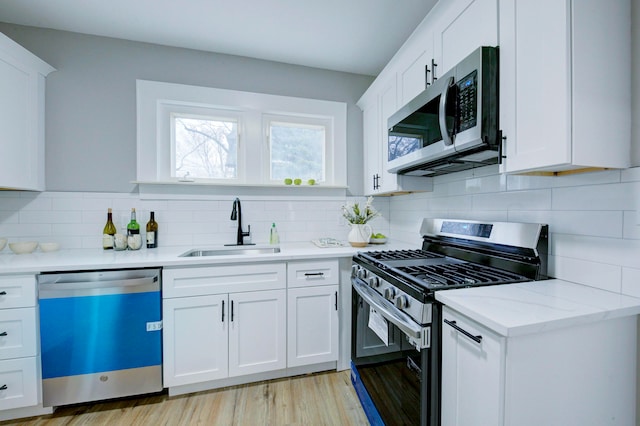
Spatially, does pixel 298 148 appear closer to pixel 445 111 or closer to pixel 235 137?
pixel 235 137

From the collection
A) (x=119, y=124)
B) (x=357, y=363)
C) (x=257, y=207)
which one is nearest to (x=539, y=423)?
(x=357, y=363)

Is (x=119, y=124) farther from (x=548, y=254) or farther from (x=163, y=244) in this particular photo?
(x=548, y=254)

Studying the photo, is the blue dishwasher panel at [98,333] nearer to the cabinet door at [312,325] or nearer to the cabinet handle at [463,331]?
the cabinet door at [312,325]

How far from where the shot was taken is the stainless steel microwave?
3.69 feet

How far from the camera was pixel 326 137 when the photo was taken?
2.61 m

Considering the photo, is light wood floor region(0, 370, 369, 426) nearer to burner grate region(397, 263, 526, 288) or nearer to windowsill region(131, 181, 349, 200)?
burner grate region(397, 263, 526, 288)

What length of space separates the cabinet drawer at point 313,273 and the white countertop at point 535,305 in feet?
3.27

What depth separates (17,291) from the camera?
148 centimetres

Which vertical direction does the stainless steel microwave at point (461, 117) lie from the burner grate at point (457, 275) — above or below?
above

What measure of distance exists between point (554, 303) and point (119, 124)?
2894mm

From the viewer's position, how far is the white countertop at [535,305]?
0.77 m

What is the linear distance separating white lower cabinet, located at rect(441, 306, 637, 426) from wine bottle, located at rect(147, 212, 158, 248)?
2135mm

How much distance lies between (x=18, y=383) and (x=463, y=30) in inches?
120

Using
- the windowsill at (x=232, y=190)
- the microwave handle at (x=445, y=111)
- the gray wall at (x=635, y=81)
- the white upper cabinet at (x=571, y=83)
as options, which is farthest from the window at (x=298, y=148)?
the gray wall at (x=635, y=81)
